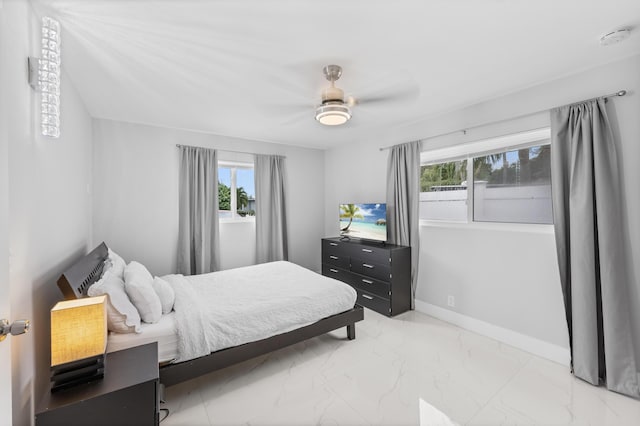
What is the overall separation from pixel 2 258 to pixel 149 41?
1.65m

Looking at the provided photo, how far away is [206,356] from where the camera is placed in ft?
6.87

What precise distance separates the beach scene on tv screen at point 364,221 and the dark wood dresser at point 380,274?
17cm

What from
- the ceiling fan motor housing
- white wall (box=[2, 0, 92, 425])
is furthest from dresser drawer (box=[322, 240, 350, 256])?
white wall (box=[2, 0, 92, 425])

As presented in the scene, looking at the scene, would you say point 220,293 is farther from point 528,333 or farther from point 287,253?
point 528,333

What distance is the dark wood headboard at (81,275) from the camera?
167 cm

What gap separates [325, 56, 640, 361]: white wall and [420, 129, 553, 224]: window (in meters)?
0.15

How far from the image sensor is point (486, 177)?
321cm

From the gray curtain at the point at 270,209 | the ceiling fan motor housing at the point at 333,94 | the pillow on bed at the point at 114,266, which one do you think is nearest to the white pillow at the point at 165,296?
the pillow on bed at the point at 114,266

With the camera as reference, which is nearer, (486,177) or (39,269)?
(39,269)

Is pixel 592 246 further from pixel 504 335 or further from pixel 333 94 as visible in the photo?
pixel 333 94

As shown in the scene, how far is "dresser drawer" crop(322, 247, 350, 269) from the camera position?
4230 mm

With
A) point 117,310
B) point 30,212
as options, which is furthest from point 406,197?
point 30,212

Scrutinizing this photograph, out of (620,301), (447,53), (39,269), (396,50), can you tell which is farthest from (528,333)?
(39,269)

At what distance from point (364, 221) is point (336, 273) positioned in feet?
3.09
